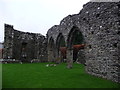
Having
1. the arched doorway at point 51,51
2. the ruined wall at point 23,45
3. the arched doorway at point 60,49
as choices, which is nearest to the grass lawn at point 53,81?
the arched doorway at point 60,49

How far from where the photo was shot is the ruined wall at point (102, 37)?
7.92 meters

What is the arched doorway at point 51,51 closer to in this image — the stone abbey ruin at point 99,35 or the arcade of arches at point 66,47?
the arcade of arches at point 66,47

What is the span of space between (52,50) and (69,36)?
7542mm

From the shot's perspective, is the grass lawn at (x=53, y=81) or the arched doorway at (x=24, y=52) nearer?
the grass lawn at (x=53, y=81)

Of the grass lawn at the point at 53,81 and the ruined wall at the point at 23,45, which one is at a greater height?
the ruined wall at the point at 23,45

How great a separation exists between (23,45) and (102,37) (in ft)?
48.7

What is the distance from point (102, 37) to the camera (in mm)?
8805

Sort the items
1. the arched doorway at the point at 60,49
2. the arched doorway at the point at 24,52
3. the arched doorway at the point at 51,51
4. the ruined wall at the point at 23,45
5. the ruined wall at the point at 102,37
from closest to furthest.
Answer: the ruined wall at the point at 102,37, the arched doorway at the point at 60,49, the ruined wall at the point at 23,45, the arched doorway at the point at 51,51, the arched doorway at the point at 24,52

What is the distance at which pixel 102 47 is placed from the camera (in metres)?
8.80

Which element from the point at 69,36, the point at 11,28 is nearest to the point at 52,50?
the point at 11,28

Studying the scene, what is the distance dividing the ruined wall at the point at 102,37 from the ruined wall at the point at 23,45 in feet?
35.7

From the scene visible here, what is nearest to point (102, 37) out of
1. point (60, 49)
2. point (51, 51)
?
point (51, 51)

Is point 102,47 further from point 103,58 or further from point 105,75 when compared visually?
point 105,75

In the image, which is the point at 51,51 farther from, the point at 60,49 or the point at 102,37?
the point at 102,37
